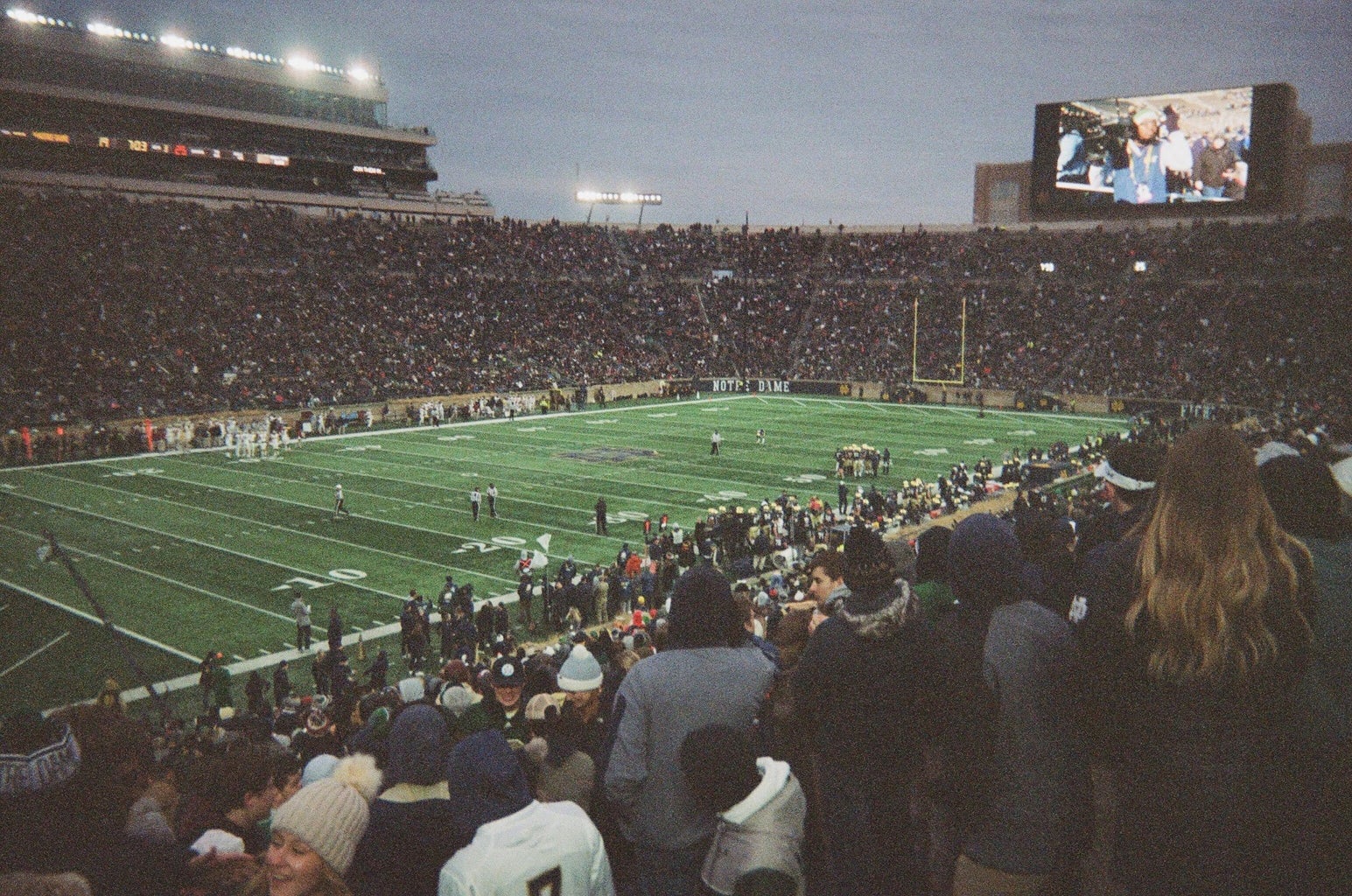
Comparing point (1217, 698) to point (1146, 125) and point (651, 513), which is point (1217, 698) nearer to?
point (651, 513)

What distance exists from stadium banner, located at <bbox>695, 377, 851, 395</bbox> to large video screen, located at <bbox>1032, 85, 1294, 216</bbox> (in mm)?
18063

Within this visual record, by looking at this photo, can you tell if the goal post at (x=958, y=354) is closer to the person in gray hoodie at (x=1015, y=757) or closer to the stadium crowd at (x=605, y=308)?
the stadium crowd at (x=605, y=308)

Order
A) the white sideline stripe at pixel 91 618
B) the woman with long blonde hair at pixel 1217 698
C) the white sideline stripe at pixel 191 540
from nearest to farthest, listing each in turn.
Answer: the woman with long blonde hair at pixel 1217 698, the white sideline stripe at pixel 91 618, the white sideline stripe at pixel 191 540

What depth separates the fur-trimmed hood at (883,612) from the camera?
3510 mm

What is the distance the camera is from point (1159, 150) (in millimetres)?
57156

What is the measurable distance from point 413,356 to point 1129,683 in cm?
5217

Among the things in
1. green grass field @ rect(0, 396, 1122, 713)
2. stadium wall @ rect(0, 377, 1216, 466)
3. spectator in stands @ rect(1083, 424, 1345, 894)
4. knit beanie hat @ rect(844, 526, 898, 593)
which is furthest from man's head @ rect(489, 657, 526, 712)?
stadium wall @ rect(0, 377, 1216, 466)

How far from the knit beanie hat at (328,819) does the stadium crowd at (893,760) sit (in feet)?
0.04

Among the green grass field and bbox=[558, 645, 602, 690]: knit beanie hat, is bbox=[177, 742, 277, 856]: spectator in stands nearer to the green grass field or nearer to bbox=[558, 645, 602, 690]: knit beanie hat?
bbox=[558, 645, 602, 690]: knit beanie hat

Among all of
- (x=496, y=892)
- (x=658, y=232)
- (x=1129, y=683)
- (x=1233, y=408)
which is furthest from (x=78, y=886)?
(x=658, y=232)

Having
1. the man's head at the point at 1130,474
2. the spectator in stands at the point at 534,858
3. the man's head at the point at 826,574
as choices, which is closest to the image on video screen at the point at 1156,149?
the man's head at the point at 1130,474

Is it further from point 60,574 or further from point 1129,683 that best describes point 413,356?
point 1129,683

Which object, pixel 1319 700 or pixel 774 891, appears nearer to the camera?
pixel 1319 700

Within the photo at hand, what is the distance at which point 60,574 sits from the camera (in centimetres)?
2108
